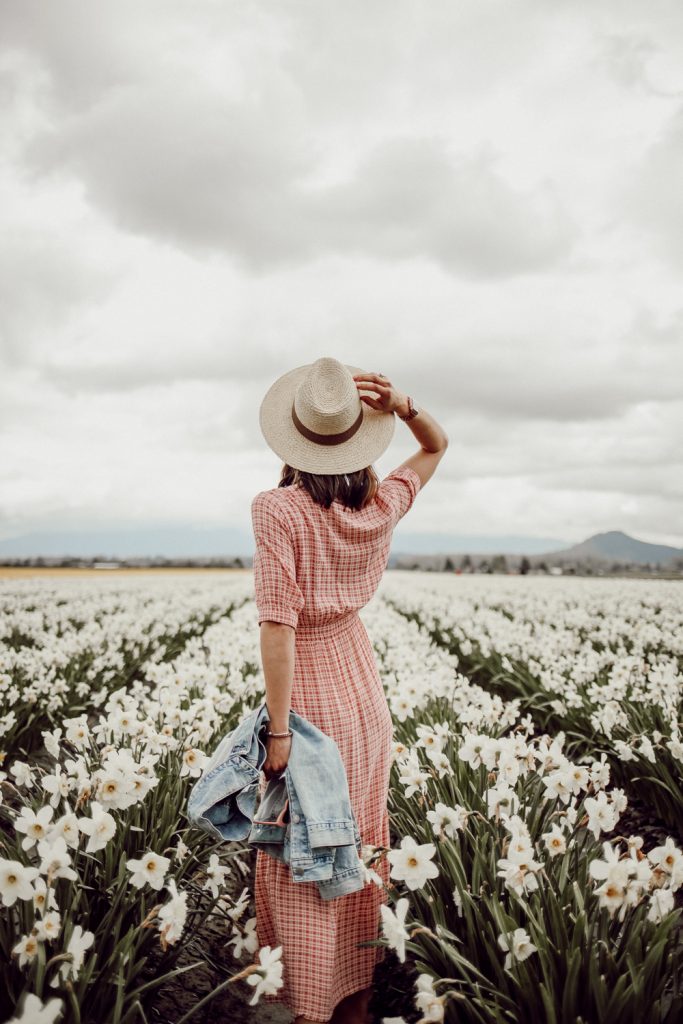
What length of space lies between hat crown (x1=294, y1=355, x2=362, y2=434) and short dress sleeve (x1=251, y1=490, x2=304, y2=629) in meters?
0.35

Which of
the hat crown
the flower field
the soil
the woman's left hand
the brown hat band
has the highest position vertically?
the hat crown

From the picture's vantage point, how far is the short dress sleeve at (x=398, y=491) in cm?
252

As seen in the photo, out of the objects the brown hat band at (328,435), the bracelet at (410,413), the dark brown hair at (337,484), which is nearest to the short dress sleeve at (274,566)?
the dark brown hair at (337,484)

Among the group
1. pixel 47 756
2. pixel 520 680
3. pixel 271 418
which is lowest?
pixel 47 756

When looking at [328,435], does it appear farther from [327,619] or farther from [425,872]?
[425,872]

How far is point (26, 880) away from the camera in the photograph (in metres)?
1.79

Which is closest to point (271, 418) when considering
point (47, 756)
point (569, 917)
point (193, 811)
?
point (193, 811)

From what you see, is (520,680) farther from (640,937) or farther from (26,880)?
(26,880)

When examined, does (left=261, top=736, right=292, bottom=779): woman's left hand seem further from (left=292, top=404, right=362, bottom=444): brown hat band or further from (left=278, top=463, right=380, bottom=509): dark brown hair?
(left=292, top=404, right=362, bottom=444): brown hat band

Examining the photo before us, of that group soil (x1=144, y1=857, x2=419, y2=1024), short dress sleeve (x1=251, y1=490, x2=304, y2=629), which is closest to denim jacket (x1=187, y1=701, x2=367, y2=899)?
short dress sleeve (x1=251, y1=490, x2=304, y2=629)

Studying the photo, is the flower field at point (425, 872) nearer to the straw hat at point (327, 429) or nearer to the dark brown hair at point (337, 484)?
the dark brown hair at point (337, 484)

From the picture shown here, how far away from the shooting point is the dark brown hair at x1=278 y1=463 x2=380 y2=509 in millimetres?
2355

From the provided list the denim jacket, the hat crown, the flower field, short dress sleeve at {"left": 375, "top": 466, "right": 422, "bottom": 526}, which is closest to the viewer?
the flower field

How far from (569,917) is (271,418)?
2159mm
